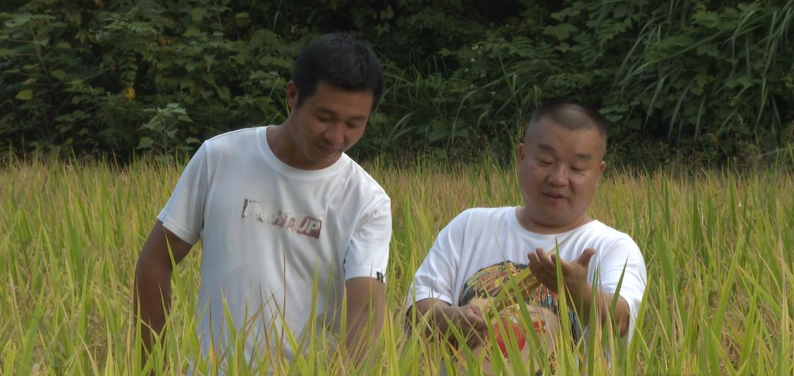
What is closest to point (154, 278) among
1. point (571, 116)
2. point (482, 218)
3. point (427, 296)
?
point (427, 296)

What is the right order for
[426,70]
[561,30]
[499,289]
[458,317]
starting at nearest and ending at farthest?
[458,317] → [499,289] → [561,30] → [426,70]

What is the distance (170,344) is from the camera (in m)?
1.61

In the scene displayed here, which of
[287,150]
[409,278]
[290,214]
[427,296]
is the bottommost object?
[409,278]

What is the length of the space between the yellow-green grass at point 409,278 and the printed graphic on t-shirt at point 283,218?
0.19 m

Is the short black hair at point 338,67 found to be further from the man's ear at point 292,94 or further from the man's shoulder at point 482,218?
the man's shoulder at point 482,218

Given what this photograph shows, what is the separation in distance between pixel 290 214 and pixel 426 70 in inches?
255

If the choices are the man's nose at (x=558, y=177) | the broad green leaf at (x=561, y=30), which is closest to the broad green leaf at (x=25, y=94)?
the broad green leaf at (x=561, y=30)

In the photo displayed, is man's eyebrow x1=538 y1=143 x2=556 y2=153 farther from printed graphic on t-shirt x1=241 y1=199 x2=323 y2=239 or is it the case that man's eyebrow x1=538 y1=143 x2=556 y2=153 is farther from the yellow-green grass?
printed graphic on t-shirt x1=241 y1=199 x2=323 y2=239

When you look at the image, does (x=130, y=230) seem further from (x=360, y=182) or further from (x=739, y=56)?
(x=739, y=56)

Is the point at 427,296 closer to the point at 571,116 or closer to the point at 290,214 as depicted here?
the point at 290,214

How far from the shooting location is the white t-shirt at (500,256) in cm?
184

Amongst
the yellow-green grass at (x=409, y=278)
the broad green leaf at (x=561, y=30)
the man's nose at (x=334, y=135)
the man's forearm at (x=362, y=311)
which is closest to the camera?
the yellow-green grass at (x=409, y=278)

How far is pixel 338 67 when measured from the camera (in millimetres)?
1966

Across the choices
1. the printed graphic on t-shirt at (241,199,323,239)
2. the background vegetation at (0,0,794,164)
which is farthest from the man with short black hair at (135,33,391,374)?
the background vegetation at (0,0,794,164)
